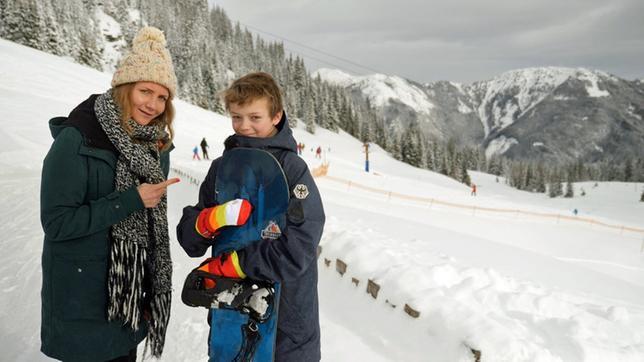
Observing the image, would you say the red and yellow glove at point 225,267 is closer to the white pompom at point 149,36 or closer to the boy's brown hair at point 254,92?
the boy's brown hair at point 254,92

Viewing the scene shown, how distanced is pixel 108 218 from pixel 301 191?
1.11 metres

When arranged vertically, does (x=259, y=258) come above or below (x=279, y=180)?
below

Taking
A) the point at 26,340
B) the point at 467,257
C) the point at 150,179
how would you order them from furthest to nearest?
the point at 467,257 < the point at 26,340 < the point at 150,179

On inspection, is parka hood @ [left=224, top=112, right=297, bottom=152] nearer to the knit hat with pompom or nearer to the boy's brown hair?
the boy's brown hair

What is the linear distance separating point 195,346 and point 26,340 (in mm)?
1797

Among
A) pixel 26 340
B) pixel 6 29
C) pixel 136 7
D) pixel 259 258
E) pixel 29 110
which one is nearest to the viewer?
pixel 259 258

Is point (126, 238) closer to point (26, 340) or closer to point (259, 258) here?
point (259, 258)

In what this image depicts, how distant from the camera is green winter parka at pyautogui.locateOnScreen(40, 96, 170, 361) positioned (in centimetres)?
195

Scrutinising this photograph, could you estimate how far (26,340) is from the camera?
12.8 ft

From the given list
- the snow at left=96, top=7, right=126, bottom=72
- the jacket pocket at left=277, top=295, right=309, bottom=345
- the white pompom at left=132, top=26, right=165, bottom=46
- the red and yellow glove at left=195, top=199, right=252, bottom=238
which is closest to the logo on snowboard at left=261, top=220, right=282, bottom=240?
the red and yellow glove at left=195, top=199, right=252, bottom=238

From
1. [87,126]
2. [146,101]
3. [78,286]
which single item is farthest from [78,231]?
[146,101]

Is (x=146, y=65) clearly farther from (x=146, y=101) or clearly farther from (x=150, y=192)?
(x=150, y=192)

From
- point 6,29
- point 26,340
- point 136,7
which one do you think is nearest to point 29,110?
point 26,340

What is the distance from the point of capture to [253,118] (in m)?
2.20
